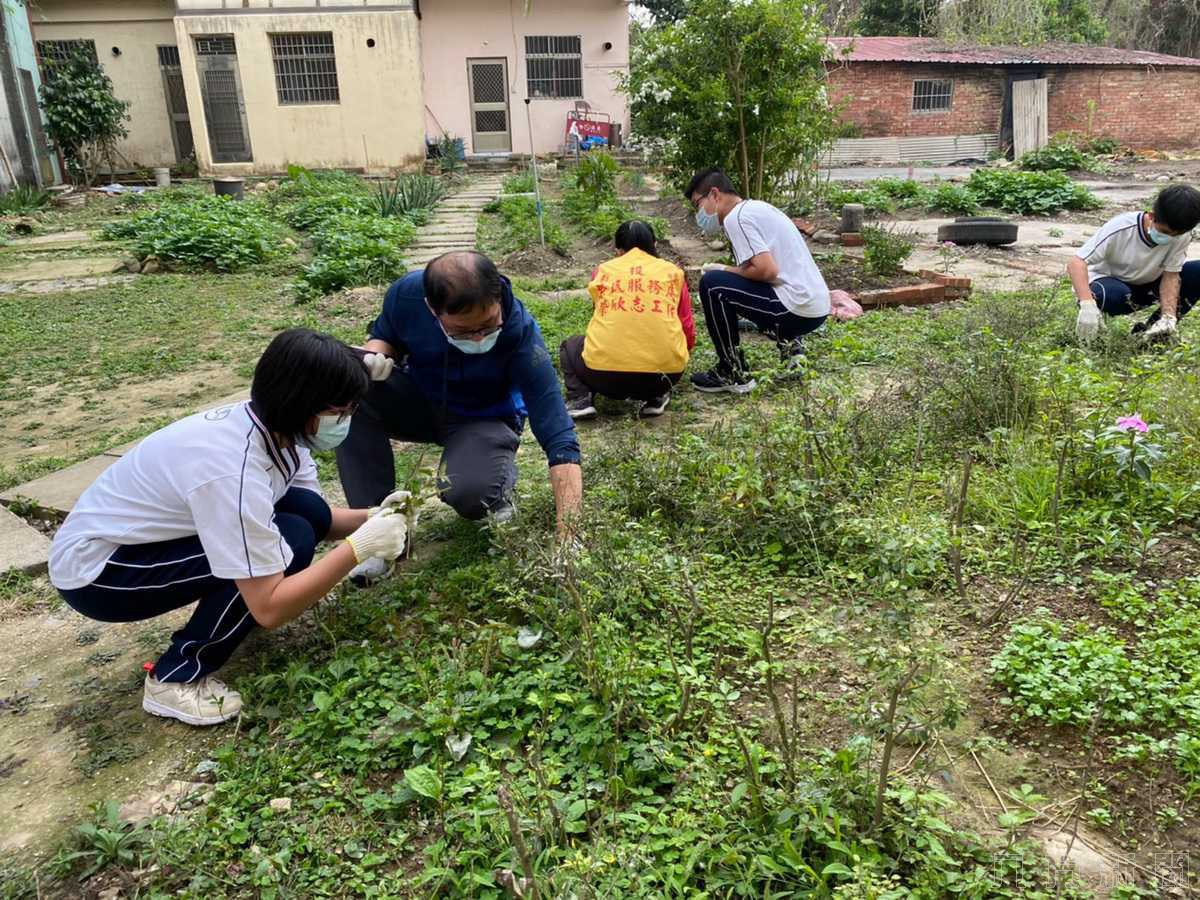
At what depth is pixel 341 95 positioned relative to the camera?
1641 centimetres

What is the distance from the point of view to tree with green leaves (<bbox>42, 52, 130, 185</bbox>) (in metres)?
15.0

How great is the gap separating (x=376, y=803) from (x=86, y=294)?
7.18 meters

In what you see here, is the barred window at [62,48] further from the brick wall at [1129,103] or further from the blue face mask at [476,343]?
the brick wall at [1129,103]

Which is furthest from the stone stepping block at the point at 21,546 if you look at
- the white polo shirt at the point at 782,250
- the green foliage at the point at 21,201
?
the green foliage at the point at 21,201

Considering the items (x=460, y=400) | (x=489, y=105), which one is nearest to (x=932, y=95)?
(x=489, y=105)

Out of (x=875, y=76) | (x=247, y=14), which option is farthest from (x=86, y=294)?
(x=875, y=76)

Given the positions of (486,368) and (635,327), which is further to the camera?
(635,327)

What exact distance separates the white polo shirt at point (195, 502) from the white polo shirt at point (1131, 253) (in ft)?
13.9

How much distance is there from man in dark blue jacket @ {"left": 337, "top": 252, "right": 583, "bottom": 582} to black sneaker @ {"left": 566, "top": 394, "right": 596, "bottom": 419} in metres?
1.12

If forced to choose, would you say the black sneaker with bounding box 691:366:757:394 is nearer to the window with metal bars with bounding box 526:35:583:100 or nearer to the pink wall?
the pink wall

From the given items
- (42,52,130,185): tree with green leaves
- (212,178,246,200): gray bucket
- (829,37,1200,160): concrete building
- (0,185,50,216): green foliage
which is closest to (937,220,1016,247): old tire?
(212,178,246,200): gray bucket

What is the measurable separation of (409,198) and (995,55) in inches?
626

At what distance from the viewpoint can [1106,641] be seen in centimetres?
209

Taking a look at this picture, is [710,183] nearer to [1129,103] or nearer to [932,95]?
[932,95]
